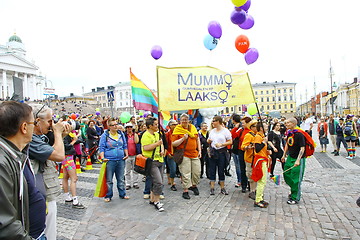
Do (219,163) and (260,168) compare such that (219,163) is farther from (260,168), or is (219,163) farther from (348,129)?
(348,129)

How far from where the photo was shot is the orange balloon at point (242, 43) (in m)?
8.84

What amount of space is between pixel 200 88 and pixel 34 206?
3952 mm

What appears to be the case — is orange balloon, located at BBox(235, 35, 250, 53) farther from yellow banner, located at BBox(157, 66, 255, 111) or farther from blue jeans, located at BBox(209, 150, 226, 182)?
blue jeans, located at BBox(209, 150, 226, 182)

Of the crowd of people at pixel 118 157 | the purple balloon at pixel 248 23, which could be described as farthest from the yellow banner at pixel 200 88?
the purple balloon at pixel 248 23

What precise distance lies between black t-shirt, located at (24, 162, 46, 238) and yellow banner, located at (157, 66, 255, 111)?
130 inches

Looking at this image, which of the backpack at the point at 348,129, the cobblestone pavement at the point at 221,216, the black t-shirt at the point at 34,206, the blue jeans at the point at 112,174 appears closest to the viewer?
the black t-shirt at the point at 34,206

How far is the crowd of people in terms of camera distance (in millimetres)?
1622

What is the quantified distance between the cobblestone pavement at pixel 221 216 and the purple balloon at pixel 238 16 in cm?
509

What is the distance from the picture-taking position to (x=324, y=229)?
3967 millimetres

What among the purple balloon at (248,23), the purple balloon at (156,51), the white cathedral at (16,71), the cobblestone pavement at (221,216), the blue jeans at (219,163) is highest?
the white cathedral at (16,71)

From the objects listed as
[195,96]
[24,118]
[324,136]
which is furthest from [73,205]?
[324,136]

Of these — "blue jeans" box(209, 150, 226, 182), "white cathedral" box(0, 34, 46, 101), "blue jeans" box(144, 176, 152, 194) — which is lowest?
"blue jeans" box(144, 176, 152, 194)

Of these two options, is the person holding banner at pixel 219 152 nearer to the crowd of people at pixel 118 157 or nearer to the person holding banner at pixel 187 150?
the crowd of people at pixel 118 157

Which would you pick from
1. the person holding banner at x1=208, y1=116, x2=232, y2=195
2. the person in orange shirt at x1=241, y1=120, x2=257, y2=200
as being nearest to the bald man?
the person in orange shirt at x1=241, y1=120, x2=257, y2=200
